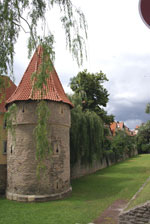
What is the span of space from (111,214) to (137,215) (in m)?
2.82

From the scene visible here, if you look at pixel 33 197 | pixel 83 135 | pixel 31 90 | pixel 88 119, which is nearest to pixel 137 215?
pixel 33 197

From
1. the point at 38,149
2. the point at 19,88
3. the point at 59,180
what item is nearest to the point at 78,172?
the point at 59,180

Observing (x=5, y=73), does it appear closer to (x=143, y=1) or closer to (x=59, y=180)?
(x=143, y=1)

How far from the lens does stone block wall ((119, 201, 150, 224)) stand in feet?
26.5

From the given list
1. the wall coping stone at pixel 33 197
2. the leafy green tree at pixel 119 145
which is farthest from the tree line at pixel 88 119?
the leafy green tree at pixel 119 145

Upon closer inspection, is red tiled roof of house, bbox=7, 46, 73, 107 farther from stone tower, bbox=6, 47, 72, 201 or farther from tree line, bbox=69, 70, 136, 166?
tree line, bbox=69, 70, 136, 166

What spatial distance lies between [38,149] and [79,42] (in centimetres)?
292

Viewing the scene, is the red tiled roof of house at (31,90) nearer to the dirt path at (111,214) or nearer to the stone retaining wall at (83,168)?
the dirt path at (111,214)

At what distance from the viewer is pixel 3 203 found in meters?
13.2

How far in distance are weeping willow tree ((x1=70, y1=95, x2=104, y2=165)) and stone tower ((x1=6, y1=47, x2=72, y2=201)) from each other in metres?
4.63

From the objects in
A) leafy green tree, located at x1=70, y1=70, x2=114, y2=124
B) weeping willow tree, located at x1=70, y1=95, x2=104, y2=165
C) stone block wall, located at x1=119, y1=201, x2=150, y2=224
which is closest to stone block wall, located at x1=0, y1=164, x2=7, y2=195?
weeping willow tree, located at x1=70, y1=95, x2=104, y2=165

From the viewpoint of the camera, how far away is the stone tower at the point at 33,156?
13.6 m

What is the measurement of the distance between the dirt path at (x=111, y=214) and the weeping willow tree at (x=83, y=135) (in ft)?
26.1

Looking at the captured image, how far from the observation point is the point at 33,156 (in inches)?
543
